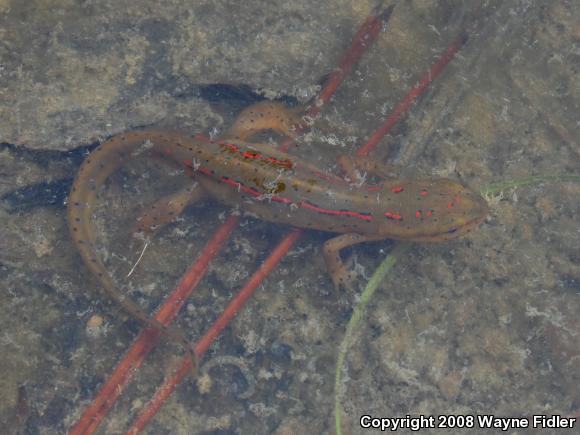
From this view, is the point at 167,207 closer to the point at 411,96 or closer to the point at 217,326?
the point at 217,326

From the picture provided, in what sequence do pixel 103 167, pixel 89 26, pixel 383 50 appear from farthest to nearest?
pixel 383 50 < pixel 89 26 < pixel 103 167

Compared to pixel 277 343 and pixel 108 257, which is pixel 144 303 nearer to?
pixel 108 257

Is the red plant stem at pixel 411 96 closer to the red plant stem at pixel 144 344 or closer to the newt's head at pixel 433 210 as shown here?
the newt's head at pixel 433 210

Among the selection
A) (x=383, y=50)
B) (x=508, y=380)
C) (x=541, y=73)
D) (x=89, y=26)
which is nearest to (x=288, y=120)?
(x=383, y=50)

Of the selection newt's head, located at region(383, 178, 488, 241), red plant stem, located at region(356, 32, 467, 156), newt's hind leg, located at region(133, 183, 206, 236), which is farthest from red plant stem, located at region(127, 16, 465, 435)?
newt's hind leg, located at region(133, 183, 206, 236)

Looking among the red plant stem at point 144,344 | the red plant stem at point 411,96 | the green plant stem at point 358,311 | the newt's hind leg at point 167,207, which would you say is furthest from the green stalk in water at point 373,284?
the newt's hind leg at point 167,207

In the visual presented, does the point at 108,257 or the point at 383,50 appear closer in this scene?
the point at 108,257

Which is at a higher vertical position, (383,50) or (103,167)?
(383,50)
